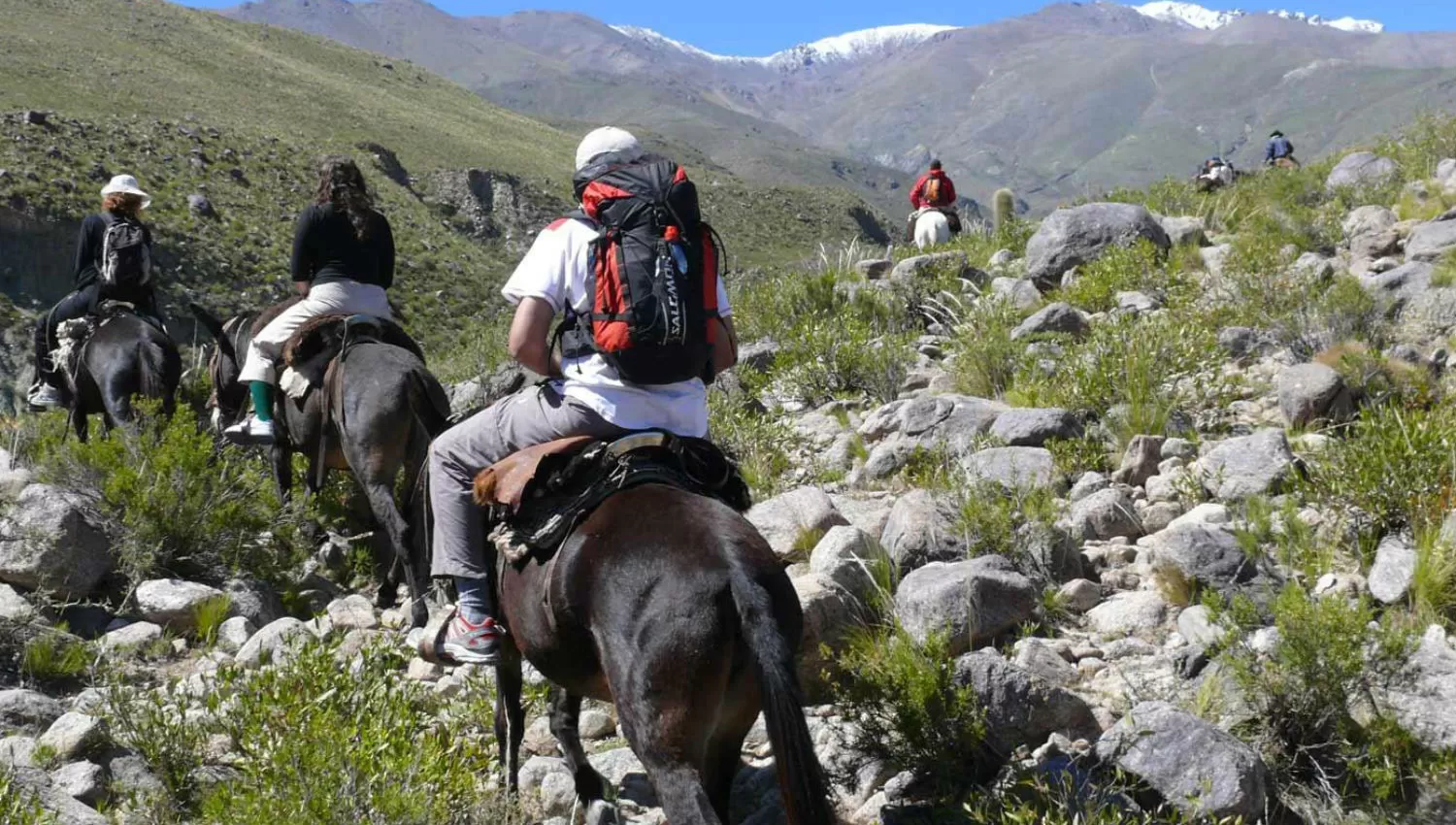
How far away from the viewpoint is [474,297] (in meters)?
38.7

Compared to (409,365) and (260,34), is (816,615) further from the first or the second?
(260,34)

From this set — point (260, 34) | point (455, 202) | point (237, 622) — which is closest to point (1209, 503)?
point (237, 622)

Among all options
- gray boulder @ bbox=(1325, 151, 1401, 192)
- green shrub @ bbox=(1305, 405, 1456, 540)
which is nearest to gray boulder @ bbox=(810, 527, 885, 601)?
green shrub @ bbox=(1305, 405, 1456, 540)

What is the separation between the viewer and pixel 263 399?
8.04 meters

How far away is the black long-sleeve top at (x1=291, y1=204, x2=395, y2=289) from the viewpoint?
7.63 m

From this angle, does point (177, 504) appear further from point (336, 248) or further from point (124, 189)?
point (124, 189)

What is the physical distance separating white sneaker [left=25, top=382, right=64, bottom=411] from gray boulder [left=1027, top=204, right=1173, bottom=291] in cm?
942

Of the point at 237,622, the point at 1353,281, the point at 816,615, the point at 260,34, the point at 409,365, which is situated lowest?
the point at 237,622

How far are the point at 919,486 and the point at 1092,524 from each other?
1.26m

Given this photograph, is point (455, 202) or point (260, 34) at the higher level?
point (260, 34)

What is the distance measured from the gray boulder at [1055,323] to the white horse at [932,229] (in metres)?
7.56

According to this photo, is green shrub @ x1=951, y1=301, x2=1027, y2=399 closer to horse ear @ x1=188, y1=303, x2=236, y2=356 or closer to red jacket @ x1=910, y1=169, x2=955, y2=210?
horse ear @ x1=188, y1=303, x2=236, y2=356

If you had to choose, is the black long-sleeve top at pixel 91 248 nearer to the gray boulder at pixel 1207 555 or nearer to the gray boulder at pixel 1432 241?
the gray boulder at pixel 1207 555

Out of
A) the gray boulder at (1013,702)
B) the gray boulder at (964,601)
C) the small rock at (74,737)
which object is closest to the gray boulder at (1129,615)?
the gray boulder at (964,601)
